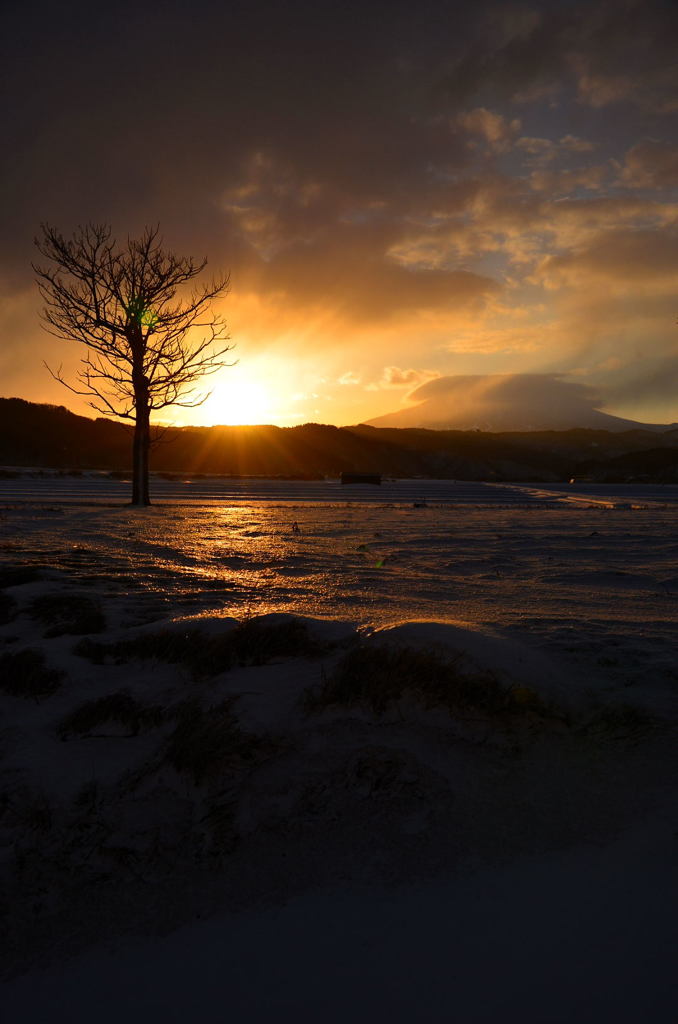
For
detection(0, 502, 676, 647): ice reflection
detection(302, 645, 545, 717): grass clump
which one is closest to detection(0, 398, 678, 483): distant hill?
detection(0, 502, 676, 647): ice reflection

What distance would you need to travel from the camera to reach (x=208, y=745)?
2225 millimetres

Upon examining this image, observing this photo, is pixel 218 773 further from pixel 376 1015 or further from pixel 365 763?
pixel 376 1015

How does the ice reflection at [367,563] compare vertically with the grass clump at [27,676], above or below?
above

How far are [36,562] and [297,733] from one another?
14.3 ft

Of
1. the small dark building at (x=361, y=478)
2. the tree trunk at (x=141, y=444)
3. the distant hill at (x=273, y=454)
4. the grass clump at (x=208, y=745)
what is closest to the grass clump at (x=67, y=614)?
the grass clump at (x=208, y=745)

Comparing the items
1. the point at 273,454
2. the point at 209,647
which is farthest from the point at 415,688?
the point at 273,454

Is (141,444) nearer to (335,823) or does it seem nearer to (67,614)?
(67,614)

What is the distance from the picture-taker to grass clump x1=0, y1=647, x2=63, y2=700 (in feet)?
8.97

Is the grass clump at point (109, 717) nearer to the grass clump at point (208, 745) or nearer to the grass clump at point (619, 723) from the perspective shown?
the grass clump at point (208, 745)

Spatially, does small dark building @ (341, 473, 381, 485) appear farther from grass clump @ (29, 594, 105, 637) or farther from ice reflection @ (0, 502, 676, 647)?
grass clump @ (29, 594, 105, 637)

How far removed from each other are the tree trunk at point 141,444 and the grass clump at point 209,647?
1239cm

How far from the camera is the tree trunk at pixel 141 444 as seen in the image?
1471 cm

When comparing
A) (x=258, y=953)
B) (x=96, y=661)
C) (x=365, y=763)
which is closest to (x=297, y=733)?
(x=365, y=763)

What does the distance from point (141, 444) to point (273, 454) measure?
52.3 metres
